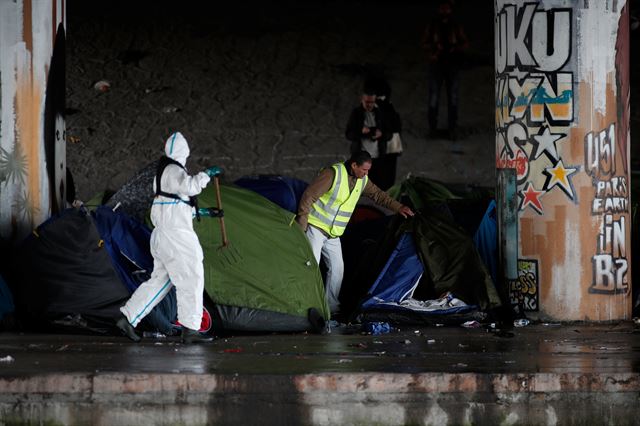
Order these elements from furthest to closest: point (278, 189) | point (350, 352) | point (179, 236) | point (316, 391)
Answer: point (278, 189), point (179, 236), point (350, 352), point (316, 391)

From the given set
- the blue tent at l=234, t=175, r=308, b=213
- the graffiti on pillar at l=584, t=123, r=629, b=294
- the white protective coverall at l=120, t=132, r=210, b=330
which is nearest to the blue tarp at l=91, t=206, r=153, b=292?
the white protective coverall at l=120, t=132, r=210, b=330

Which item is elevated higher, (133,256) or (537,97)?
(537,97)

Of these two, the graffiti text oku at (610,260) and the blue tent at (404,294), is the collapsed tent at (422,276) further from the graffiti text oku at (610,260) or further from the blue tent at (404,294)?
the graffiti text oku at (610,260)

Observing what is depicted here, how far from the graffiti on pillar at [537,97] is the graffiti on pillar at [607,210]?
0.19 metres

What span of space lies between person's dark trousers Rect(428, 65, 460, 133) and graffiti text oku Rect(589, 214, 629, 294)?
8554mm

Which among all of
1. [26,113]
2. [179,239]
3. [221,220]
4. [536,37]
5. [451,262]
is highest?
[536,37]

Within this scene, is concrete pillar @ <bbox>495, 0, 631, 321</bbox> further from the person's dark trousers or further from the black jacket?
the person's dark trousers

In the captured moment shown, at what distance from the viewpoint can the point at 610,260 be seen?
9594mm

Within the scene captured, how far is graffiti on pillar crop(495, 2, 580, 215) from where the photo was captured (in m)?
9.43

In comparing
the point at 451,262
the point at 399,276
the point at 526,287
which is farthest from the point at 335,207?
the point at 526,287

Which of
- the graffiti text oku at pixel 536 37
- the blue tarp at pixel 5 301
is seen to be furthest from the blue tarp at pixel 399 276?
the blue tarp at pixel 5 301

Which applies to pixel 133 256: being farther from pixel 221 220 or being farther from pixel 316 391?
pixel 316 391

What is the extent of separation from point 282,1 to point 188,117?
6.64m

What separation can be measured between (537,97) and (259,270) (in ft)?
8.83
